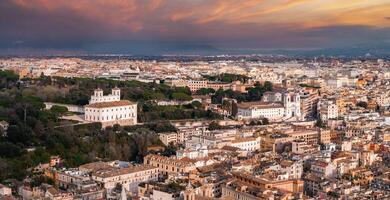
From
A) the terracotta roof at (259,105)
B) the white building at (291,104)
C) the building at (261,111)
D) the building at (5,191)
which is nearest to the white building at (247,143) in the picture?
the building at (261,111)

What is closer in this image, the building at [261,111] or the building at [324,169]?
the building at [324,169]

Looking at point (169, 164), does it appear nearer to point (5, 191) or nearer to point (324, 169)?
point (324, 169)

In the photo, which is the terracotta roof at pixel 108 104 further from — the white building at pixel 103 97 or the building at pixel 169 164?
the building at pixel 169 164

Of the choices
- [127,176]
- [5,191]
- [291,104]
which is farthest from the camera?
[291,104]

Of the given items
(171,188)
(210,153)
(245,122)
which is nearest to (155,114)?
(245,122)

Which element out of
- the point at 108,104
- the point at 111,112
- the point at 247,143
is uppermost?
the point at 108,104

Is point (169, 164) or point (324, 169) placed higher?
A: point (169, 164)

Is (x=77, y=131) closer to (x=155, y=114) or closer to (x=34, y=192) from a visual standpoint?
(x=155, y=114)

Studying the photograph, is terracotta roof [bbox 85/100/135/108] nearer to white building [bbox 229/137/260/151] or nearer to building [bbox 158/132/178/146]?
building [bbox 158/132/178/146]

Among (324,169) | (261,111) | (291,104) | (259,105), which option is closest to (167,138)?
(324,169)
